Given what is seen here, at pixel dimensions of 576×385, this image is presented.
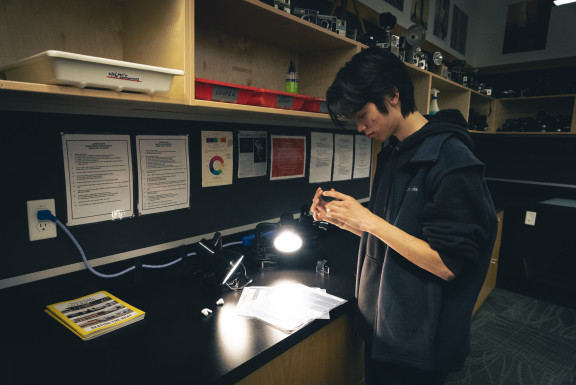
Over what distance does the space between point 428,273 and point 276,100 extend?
74 centimetres

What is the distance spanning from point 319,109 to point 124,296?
3.23 feet

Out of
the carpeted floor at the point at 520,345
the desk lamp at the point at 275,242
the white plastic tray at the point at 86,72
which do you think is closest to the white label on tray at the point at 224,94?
the white plastic tray at the point at 86,72

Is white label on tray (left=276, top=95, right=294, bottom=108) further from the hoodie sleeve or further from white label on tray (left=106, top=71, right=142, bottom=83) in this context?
the hoodie sleeve

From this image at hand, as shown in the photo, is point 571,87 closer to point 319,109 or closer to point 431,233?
point 319,109

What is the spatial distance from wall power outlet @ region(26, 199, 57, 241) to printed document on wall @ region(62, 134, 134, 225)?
47 mm

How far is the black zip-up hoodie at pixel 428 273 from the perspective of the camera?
2.86ft

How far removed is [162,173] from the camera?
1299 mm

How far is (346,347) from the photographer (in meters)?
1.25

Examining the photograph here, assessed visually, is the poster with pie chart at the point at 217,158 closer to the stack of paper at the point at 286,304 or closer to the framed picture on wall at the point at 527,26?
the stack of paper at the point at 286,304

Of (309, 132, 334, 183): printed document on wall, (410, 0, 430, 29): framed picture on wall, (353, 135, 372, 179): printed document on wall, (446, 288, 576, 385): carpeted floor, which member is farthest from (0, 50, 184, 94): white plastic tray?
(410, 0, 430, 29): framed picture on wall

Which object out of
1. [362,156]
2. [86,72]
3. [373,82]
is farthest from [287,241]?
[362,156]

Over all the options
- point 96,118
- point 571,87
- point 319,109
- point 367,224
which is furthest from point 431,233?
point 571,87

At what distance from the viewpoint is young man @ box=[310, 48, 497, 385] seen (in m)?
0.86

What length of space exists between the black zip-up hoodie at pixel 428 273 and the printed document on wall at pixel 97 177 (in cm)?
91
